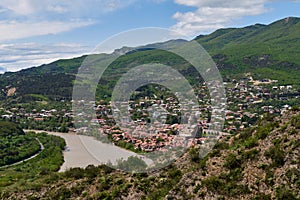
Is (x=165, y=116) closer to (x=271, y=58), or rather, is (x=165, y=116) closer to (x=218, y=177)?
(x=218, y=177)

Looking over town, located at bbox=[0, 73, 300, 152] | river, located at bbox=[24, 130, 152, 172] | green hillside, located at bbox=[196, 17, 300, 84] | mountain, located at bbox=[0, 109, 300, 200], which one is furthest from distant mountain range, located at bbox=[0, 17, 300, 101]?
mountain, located at bbox=[0, 109, 300, 200]

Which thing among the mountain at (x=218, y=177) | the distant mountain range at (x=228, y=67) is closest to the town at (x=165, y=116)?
the distant mountain range at (x=228, y=67)

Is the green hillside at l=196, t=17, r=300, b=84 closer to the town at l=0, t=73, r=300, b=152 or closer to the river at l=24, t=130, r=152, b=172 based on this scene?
the town at l=0, t=73, r=300, b=152

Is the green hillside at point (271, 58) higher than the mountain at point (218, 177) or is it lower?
higher

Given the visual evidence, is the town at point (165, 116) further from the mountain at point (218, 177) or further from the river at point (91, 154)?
the mountain at point (218, 177)

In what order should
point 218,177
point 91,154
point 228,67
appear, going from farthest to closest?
1. point 228,67
2. point 91,154
3. point 218,177

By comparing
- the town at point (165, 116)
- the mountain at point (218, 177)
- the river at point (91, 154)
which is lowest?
the river at point (91, 154)

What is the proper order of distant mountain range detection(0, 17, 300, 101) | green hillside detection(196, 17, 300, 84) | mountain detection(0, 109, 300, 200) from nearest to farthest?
mountain detection(0, 109, 300, 200)
green hillside detection(196, 17, 300, 84)
distant mountain range detection(0, 17, 300, 101)

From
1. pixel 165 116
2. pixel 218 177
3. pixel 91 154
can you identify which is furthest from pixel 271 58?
pixel 218 177

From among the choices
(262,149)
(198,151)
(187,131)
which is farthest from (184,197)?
(187,131)
